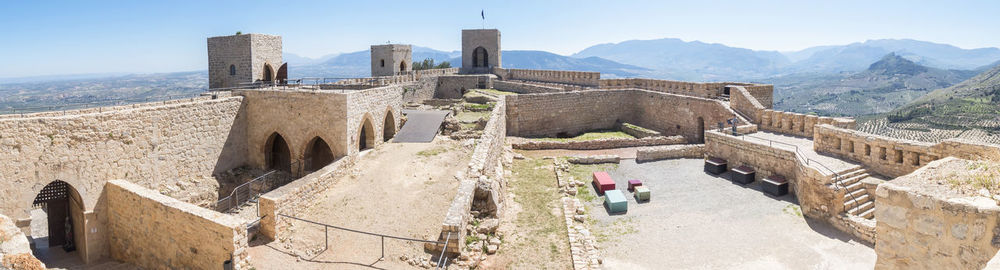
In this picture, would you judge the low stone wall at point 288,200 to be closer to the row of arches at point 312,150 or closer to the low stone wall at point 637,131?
the row of arches at point 312,150

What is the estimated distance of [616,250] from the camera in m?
11.0

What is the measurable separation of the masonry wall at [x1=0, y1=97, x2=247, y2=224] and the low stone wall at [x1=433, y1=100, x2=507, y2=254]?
25.0 feet

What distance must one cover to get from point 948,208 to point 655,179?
37.9 ft

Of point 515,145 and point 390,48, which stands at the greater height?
point 390,48

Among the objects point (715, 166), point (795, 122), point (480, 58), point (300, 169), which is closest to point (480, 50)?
point (480, 58)

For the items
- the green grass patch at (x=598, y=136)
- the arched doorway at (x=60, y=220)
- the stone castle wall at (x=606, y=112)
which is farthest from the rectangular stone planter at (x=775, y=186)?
the arched doorway at (x=60, y=220)

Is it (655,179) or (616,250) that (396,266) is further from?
(655,179)

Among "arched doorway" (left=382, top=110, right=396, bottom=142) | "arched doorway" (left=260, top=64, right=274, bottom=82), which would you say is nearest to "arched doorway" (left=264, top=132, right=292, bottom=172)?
"arched doorway" (left=382, top=110, right=396, bottom=142)

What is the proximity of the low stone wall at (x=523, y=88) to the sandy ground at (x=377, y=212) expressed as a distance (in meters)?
14.7

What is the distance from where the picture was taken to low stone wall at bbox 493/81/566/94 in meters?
29.8

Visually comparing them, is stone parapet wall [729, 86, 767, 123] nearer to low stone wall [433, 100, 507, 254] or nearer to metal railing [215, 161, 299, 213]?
low stone wall [433, 100, 507, 254]

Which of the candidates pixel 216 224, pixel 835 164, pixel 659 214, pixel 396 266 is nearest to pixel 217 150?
pixel 216 224

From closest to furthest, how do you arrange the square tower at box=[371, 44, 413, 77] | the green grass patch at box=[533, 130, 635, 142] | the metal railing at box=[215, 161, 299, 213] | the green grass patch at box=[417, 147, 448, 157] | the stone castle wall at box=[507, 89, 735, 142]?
1. the green grass patch at box=[417, 147, 448, 157]
2. the metal railing at box=[215, 161, 299, 213]
3. the stone castle wall at box=[507, 89, 735, 142]
4. the green grass patch at box=[533, 130, 635, 142]
5. the square tower at box=[371, 44, 413, 77]

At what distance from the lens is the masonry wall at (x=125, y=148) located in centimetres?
1114
